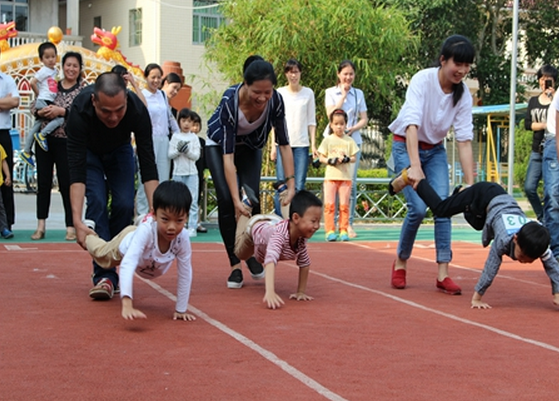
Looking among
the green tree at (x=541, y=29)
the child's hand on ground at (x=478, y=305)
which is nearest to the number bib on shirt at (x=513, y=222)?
the child's hand on ground at (x=478, y=305)

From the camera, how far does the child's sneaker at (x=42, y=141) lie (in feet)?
36.2

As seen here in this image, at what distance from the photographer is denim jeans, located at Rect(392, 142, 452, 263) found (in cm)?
755

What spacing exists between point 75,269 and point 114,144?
2269 mm

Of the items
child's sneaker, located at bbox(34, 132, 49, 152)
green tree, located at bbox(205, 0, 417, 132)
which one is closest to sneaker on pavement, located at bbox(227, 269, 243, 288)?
child's sneaker, located at bbox(34, 132, 49, 152)

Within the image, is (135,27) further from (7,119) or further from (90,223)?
(90,223)

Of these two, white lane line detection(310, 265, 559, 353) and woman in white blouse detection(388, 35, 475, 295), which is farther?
woman in white blouse detection(388, 35, 475, 295)

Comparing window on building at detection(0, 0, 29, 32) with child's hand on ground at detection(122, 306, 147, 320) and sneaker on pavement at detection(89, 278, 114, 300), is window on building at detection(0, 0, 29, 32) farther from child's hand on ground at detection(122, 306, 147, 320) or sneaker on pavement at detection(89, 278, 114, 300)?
child's hand on ground at detection(122, 306, 147, 320)

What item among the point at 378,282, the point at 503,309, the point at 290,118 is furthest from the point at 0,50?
the point at 503,309

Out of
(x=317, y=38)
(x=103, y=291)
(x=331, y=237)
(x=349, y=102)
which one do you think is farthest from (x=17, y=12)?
(x=103, y=291)

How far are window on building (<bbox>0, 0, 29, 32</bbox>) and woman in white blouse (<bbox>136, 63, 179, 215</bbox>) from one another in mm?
24026

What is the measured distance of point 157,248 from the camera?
19.6 ft

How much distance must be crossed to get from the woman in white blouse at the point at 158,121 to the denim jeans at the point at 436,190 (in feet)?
16.9

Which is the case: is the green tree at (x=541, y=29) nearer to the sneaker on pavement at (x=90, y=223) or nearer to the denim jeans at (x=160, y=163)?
the denim jeans at (x=160, y=163)

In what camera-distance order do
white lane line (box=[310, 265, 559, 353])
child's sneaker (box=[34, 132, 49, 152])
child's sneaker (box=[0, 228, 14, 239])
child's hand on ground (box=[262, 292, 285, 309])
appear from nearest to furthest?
1. white lane line (box=[310, 265, 559, 353])
2. child's hand on ground (box=[262, 292, 285, 309])
3. child's sneaker (box=[34, 132, 49, 152])
4. child's sneaker (box=[0, 228, 14, 239])
